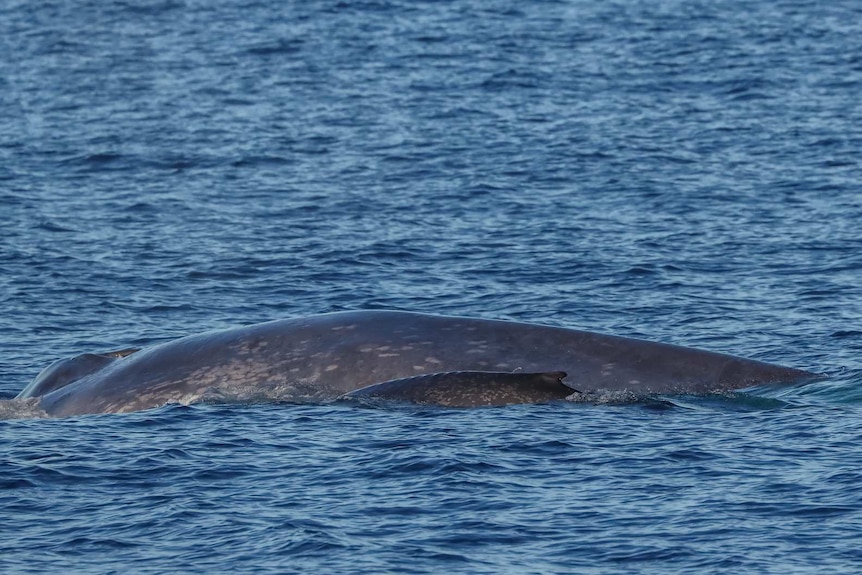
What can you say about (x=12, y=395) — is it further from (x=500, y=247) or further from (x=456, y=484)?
(x=500, y=247)

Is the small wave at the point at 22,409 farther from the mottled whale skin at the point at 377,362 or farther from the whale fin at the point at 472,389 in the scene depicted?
the whale fin at the point at 472,389

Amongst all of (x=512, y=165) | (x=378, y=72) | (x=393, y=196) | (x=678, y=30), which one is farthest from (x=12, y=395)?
(x=678, y=30)

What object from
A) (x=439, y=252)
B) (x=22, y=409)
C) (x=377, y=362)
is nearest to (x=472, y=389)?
(x=377, y=362)

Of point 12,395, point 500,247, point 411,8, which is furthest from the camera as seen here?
point 411,8

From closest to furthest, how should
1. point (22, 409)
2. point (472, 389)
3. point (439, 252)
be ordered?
point (472, 389), point (22, 409), point (439, 252)

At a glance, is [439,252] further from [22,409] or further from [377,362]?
[377,362]

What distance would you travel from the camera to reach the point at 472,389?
19.2 m

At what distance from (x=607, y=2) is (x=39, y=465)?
159 feet

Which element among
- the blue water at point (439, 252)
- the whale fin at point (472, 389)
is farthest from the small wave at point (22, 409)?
the whale fin at point (472, 389)

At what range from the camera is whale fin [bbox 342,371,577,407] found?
19.0 metres

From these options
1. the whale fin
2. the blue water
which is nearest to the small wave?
the blue water

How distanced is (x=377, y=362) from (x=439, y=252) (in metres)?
12.8

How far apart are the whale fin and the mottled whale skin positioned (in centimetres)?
17

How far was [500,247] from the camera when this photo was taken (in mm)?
32469
